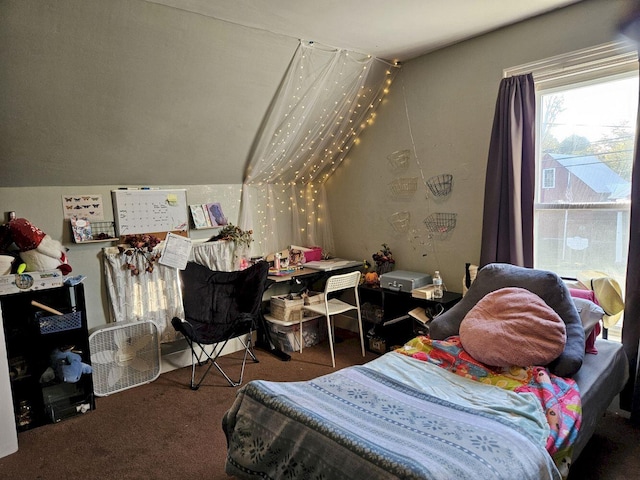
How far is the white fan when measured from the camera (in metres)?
2.99

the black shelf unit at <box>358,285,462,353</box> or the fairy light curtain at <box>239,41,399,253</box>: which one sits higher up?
the fairy light curtain at <box>239,41,399,253</box>

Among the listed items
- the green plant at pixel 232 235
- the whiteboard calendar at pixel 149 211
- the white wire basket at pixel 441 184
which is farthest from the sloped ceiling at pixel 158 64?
the white wire basket at pixel 441 184

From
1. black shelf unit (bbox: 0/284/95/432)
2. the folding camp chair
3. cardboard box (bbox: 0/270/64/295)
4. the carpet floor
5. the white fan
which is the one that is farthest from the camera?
the folding camp chair

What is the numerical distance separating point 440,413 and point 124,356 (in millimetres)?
2407

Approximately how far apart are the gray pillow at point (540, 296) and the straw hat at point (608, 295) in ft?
1.13

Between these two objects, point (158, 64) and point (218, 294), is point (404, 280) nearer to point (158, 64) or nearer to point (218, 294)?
point (218, 294)

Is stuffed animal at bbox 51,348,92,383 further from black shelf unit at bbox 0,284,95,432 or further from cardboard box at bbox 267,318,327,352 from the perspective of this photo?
cardboard box at bbox 267,318,327,352

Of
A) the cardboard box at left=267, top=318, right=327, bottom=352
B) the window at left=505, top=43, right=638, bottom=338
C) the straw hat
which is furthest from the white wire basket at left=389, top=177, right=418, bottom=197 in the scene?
the straw hat

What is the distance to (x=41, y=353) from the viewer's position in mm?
2695

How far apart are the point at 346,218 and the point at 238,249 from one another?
46.1 inches

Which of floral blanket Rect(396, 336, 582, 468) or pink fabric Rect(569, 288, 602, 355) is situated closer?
floral blanket Rect(396, 336, 582, 468)

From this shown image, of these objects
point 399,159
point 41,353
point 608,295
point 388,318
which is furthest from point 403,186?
point 41,353

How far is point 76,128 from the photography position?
2.66m

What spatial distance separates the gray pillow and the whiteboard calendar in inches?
85.4
